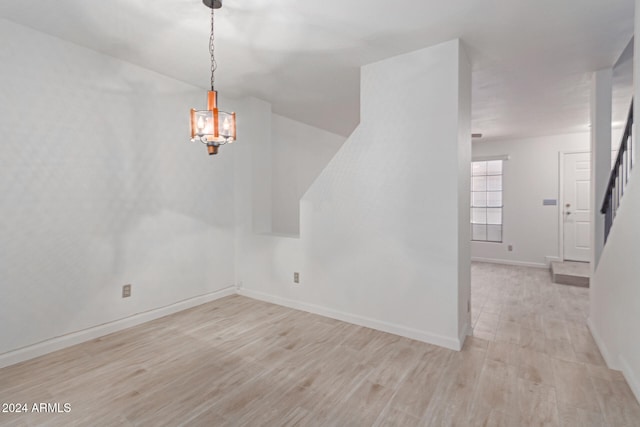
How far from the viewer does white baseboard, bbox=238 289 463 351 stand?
261cm

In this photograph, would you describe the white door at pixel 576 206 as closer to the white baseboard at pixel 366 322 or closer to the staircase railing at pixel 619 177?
the staircase railing at pixel 619 177

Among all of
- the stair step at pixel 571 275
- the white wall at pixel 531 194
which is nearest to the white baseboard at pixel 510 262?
the white wall at pixel 531 194

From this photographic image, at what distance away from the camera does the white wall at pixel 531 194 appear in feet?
19.1

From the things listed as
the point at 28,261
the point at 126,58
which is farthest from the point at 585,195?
the point at 28,261

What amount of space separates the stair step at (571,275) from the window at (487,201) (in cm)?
132

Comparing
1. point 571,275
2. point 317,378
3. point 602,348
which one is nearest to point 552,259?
point 571,275

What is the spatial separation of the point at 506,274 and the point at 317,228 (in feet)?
13.0

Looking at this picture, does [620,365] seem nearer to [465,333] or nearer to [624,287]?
[624,287]

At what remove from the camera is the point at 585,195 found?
5625mm

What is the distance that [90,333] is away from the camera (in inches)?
108

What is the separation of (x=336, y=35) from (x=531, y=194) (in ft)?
17.8

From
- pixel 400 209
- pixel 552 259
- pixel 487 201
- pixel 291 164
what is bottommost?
pixel 552 259

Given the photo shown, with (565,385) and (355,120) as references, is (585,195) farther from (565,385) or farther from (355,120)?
(565,385)

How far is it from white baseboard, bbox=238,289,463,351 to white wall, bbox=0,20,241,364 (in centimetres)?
85
